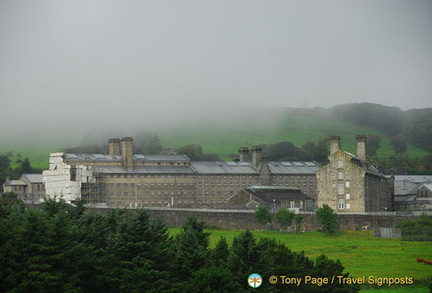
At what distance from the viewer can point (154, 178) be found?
135 meters

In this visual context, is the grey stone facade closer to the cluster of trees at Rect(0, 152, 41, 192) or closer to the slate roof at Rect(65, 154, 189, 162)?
the slate roof at Rect(65, 154, 189, 162)

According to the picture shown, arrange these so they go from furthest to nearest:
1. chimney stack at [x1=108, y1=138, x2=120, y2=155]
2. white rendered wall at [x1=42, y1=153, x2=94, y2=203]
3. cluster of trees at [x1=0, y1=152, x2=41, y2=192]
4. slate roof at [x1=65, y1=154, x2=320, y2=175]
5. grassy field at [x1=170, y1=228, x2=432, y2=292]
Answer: cluster of trees at [x1=0, y1=152, x2=41, y2=192]
chimney stack at [x1=108, y1=138, x2=120, y2=155]
slate roof at [x1=65, y1=154, x2=320, y2=175]
white rendered wall at [x1=42, y1=153, x2=94, y2=203]
grassy field at [x1=170, y1=228, x2=432, y2=292]

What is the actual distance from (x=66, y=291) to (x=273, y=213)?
207 feet

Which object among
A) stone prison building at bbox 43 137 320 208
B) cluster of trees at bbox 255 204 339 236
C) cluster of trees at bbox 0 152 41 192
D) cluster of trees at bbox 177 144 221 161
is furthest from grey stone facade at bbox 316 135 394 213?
cluster of trees at bbox 177 144 221 161

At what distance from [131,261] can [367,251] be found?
3244 cm

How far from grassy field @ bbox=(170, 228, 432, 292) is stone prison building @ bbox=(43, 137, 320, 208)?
31.3m

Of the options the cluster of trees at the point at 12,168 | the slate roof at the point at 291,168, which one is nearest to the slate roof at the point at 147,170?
the slate roof at the point at 291,168

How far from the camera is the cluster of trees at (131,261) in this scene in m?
48.5

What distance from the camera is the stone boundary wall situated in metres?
105

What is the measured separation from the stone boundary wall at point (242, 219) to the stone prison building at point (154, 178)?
15.3m

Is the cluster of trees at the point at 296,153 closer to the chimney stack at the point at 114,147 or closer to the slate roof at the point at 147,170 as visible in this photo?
the chimney stack at the point at 114,147

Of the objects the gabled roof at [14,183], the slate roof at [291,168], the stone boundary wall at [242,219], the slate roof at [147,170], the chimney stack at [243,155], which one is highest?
the chimney stack at [243,155]

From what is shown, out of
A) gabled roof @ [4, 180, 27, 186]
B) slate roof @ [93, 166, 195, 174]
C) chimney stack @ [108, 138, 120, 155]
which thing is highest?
chimney stack @ [108, 138, 120, 155]

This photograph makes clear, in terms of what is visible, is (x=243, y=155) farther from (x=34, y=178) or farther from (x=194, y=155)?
(x=34, y=178)
